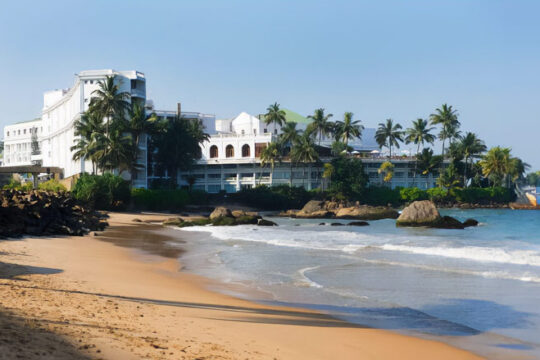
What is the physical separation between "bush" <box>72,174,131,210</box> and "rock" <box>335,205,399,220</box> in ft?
86.5

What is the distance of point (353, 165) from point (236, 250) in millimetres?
66154

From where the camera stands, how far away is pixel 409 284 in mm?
15852

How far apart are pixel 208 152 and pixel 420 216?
58.5 m

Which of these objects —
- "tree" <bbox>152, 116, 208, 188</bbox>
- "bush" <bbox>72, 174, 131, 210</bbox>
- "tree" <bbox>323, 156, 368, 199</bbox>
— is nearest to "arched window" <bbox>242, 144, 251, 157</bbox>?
"tree" <bbox>323, 156, 368, 199</bbox>

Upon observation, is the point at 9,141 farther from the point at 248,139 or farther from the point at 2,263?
the point at 2,263

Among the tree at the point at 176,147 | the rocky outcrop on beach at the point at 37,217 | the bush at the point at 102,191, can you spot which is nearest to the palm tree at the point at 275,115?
the tree at the point at 176,147

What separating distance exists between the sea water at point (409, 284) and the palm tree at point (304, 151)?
6146 cm

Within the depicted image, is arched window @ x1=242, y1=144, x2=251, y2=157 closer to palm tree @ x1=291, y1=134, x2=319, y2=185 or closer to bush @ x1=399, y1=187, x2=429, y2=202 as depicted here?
palm tree @ x1=291, y1=134, x2=319, y2=185

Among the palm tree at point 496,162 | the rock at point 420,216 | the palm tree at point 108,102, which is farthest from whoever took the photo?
the palm tree at point 496,162

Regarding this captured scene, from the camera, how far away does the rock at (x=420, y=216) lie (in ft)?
152

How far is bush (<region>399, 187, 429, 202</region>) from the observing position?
93688 millimetres

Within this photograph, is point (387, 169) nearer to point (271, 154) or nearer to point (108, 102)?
point (271, 154)

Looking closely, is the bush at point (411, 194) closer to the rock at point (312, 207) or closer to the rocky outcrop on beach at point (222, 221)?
the rock at point (312, 207)

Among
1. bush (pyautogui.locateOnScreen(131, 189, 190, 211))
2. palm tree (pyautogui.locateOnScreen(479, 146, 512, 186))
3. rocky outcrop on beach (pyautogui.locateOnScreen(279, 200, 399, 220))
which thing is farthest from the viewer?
palm tree (pyautogui.locateOnScreen(479, 146, 512, 186))
